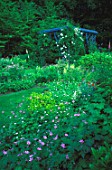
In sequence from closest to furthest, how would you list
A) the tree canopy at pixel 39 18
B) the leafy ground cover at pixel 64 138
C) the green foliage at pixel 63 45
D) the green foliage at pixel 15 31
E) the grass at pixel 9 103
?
the leafy ground cover at pixel 64 138, the grass at pixel 9 103, the green foliage at pixel 63 45, the green foliage at pixel 15 31, the tree canopy at pixel 39 18

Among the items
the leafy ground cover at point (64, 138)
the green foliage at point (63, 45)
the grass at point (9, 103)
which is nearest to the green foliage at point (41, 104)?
the leafy ground cover at point (64, 138)

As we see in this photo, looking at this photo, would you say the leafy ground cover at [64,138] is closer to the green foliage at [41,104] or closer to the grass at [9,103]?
the green foliage at [41,104]

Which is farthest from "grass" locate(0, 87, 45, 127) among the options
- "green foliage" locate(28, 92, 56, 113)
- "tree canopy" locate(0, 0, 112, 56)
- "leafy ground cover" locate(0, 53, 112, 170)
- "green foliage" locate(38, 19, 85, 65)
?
"tree canopy" locate(0, 0, 112, 56)

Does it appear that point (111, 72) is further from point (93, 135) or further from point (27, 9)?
point (27, 9)

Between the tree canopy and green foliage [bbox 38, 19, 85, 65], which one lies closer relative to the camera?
green foliage [bbox 38, 19, 85, 65]

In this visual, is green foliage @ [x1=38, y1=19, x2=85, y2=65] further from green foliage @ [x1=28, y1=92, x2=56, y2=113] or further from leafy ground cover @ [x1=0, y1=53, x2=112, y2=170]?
leafy ground cover @ [x1=0, y1=53, x2=112, y2=170]

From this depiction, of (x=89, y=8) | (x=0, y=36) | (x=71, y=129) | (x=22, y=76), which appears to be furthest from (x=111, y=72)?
(x=89, y=8)

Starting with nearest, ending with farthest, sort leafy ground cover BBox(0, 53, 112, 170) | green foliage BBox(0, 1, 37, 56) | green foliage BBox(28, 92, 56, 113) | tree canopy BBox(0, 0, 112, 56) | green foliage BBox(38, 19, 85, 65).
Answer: leafy ground cover BBox(0, 53, 112, 170), green foliage BBox(28, 92, 56, 113), green foliage BBox(38, 19, 85, 65), green foliage BBox(0, 1, 37, 56), tree canopy BBox(0, 0, 112, 56)

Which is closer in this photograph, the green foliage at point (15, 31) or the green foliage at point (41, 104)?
the green foliage at point (41, 104)

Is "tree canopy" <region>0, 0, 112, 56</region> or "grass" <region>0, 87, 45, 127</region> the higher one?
"tree canopy" <region>0, 0, 112, 56</region>

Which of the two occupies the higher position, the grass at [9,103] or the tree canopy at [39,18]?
the tree canopy at [39,18]

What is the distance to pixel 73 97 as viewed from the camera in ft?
19.1

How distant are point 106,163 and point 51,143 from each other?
5.20 ft

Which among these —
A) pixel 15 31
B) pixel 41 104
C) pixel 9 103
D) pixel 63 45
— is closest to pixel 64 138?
pixel 41 104
